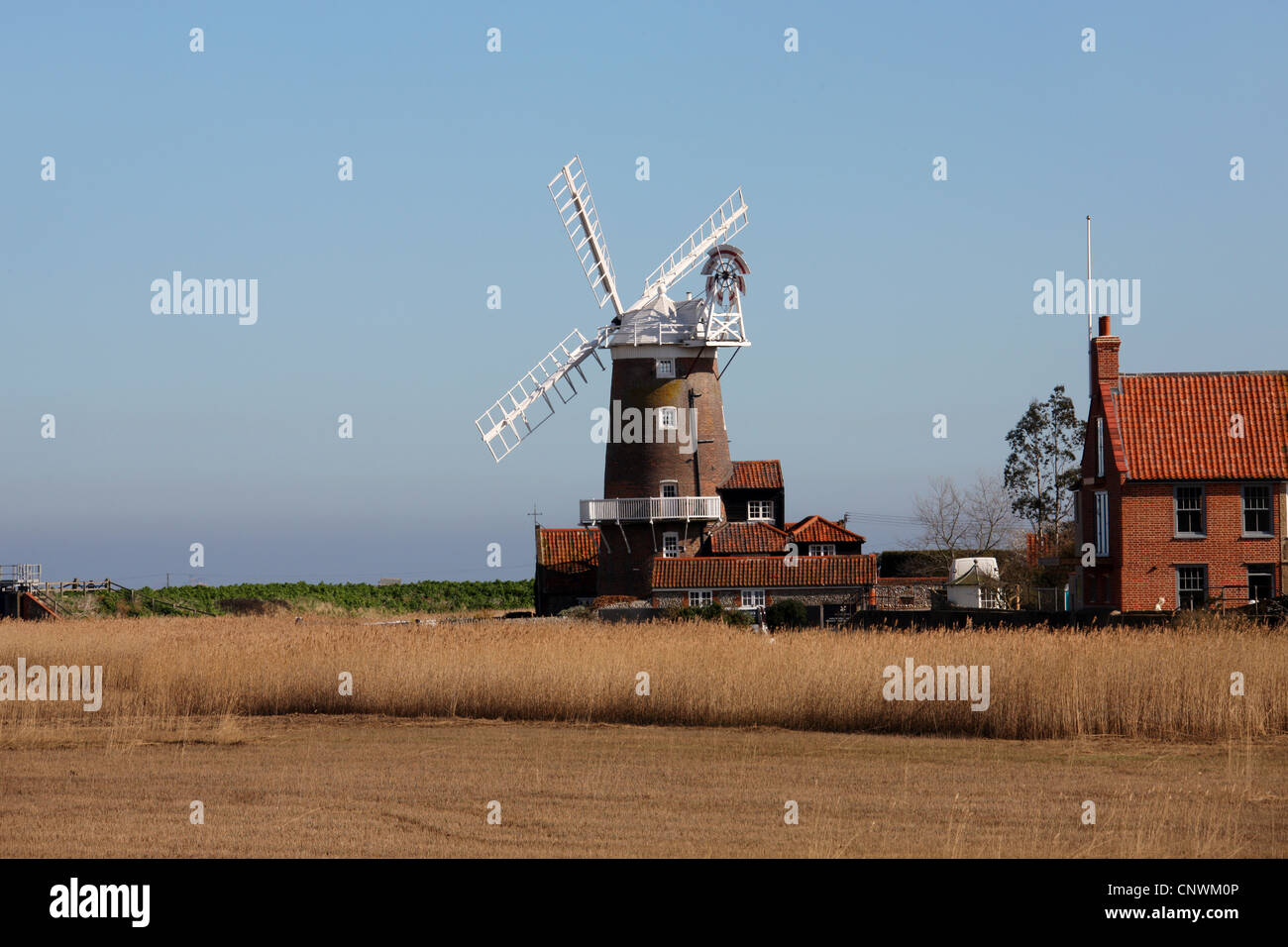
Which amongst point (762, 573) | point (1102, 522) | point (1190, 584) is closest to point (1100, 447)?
point (1102, 522)

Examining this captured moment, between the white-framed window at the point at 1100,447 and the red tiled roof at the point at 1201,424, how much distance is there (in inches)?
33.0

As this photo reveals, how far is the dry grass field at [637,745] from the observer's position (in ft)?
43.0

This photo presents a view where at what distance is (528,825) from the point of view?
13.8m

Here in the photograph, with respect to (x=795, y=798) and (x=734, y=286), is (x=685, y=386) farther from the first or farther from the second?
(x=795, y=798)

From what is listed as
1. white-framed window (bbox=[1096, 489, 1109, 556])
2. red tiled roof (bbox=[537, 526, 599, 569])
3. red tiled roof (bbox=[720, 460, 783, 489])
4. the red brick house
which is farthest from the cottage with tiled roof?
the red brick house

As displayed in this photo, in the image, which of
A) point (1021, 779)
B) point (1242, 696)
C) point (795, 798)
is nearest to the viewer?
point (795, 798)

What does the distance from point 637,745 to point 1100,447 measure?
27117mm

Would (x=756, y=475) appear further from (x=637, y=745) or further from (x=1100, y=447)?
(x=637, y=745)

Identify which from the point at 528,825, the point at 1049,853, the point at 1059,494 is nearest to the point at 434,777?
the point at 528,825

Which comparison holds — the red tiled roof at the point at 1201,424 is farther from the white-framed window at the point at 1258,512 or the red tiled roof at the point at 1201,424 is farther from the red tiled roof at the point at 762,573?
the red tiled roof at the point at 762,573

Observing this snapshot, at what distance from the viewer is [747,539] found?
2251 inches

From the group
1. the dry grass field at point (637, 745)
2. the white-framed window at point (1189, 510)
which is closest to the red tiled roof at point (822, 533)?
the white-framed window at point (1189, 510)

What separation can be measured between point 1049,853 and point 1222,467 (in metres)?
32.0
